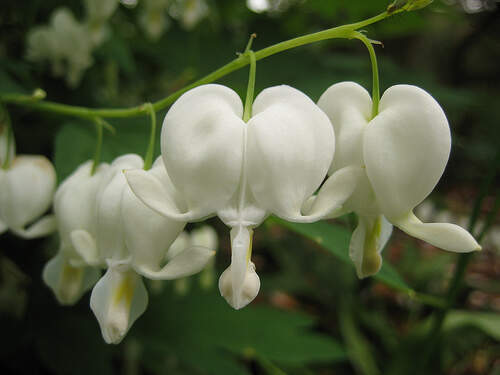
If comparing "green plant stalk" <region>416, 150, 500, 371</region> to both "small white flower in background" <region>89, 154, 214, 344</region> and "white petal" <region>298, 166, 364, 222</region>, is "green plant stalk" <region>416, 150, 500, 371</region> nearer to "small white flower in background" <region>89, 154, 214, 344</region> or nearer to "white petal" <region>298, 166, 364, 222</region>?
"white petal" <region>298, 166, 364, 222</region>

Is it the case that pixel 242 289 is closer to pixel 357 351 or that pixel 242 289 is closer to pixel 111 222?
pixel 111 222

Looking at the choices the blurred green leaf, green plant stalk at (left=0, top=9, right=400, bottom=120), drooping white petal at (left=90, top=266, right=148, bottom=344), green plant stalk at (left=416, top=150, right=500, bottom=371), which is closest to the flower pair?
drooping white petal at (left=90, top=266, right=148, bottom=344)

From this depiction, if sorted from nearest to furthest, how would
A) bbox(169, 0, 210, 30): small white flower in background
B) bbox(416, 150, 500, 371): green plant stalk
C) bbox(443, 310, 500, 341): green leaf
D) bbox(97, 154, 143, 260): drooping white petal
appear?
bbox(97, 154, 143, 260): drooping white petal, bbox(416, 150, 500, 371): green plant stalk, bbox(443, 310, 500, 341): green leaf, bbox(169, 0, 210, 30): small white flower in background

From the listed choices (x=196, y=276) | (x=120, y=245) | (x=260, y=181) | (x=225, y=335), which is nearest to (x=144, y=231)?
(x=120, y=245)

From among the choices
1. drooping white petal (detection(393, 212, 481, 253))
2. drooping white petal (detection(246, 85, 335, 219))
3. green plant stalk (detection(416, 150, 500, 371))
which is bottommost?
green plant stalk (detection(416, 150, 500, 371))

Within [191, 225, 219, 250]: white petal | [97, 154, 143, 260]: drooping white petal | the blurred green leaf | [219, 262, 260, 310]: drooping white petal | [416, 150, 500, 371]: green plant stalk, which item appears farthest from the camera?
the blurred green leaf

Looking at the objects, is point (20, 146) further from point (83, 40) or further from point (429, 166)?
point (429, 166)
